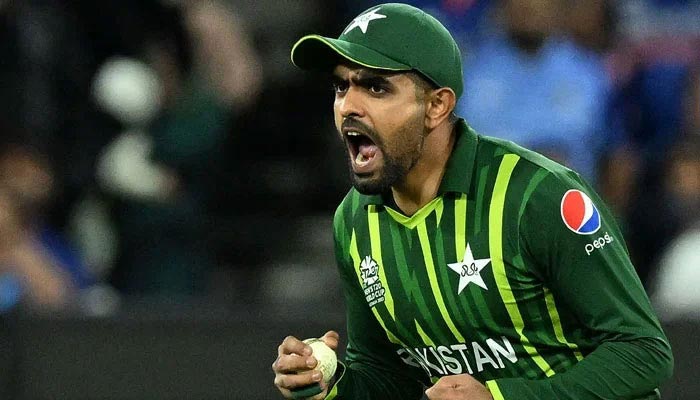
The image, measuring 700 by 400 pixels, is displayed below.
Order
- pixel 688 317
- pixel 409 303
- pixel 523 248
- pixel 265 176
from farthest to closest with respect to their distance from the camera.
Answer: pixel 265 176 → pixel 688 317 → pixel 409 303 → pixel 523 248

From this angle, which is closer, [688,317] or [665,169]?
[688,317]

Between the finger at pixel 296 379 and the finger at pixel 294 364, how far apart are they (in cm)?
1

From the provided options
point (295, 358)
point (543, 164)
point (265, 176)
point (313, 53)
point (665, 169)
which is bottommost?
point (295, 358)

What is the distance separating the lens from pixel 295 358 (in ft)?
11.3

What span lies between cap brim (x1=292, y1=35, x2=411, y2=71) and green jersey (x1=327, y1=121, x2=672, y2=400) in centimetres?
37

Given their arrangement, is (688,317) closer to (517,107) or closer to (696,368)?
(696,368)

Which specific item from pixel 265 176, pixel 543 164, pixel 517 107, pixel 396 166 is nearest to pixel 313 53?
pixel 396 166

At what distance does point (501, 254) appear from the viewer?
136 inches

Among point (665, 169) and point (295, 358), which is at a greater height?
point (665, 169)

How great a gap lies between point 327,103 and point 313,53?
4.06 metres

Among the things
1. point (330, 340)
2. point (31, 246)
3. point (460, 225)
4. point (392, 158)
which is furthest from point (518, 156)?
point (31, 246)

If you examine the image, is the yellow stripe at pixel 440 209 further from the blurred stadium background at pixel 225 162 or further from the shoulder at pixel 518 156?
the blurred stadium background at pixel 225 162

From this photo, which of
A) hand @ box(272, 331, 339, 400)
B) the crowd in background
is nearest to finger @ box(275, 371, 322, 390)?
hand @ box(272, 331, 339, 400)

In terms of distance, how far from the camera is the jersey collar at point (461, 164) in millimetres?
3551
